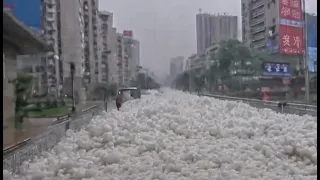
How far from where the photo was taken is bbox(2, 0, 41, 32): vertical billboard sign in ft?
6.73

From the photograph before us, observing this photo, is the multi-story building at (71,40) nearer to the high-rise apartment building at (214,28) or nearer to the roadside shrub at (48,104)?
the roadside shrub at (48,104)

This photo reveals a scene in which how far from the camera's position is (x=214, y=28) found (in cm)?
412

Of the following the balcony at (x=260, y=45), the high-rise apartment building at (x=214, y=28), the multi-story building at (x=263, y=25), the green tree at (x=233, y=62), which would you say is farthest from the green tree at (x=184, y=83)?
the balcony at (x=260, y=45)

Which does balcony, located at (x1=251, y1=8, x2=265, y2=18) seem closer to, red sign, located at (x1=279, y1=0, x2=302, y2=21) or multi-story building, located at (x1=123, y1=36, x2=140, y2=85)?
red sign, located at (x1=279, y1=0, x2=302, y2=21)

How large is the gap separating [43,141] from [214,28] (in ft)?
7.23

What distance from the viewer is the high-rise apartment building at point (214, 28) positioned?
382cm

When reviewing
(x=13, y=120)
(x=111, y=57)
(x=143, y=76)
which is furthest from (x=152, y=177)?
(x=143, y=76)

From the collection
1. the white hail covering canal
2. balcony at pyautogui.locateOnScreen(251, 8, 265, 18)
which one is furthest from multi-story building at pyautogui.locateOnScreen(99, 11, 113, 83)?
balcony at pyautogui.locateOnScreen(251, 8, 265, 18)

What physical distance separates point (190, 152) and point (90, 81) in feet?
7.77

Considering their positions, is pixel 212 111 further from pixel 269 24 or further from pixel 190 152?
pixel 190 152

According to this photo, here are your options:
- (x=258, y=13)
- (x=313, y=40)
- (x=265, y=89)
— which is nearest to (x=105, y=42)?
(x=258, y=13)

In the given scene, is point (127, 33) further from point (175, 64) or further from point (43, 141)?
point (43, 141)

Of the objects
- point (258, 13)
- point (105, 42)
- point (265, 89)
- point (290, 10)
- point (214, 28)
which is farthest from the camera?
point (265, 89)

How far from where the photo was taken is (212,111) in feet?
13.1
